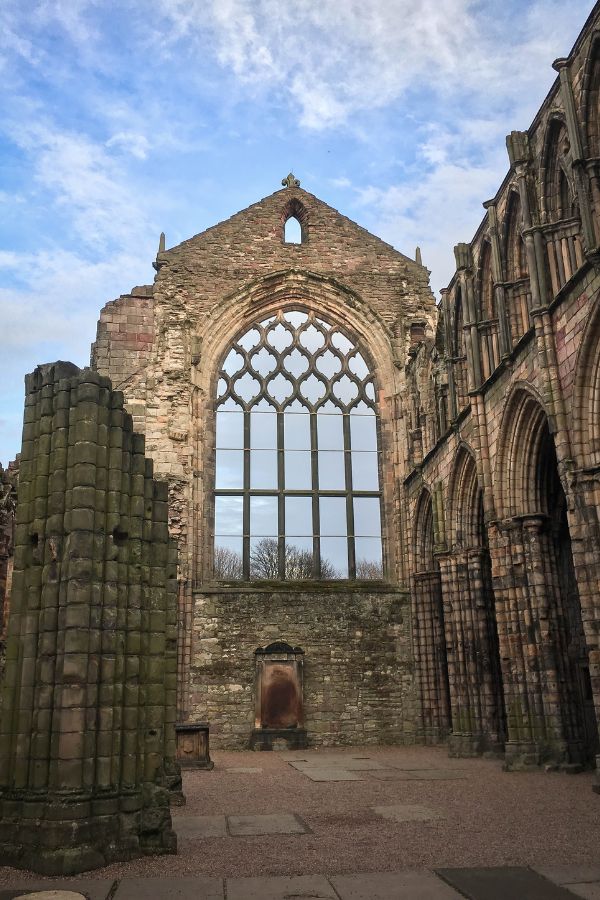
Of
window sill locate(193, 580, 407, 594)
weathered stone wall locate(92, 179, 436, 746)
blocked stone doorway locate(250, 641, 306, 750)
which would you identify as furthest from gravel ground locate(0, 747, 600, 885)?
window sill locate(193, 580, 407, 594)

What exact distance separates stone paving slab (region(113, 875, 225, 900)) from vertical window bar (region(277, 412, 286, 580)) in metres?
13.8

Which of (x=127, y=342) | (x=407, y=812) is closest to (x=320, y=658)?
(x=127, y=342)

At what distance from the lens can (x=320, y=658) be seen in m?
18.3

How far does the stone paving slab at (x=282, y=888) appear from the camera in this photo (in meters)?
4.78

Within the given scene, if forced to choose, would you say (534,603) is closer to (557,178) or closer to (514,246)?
(514,246)

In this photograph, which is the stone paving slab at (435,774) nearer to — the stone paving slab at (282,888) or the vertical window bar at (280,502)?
the stone paving slab at (282,888)

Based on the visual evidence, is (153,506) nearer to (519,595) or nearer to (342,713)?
(519,595)

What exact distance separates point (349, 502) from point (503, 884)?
15.1 meters

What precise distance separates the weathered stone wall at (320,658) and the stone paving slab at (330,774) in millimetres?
5113

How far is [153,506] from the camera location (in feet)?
23.3

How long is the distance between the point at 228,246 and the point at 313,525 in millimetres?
7964

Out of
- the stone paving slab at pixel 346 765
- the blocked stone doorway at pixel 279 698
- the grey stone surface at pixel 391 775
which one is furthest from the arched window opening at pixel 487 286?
the blocked stone doorway at pixel 279 698

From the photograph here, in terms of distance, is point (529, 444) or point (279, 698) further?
point (279, 698)

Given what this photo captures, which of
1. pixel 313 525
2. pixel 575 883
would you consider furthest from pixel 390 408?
pixel 575 883
